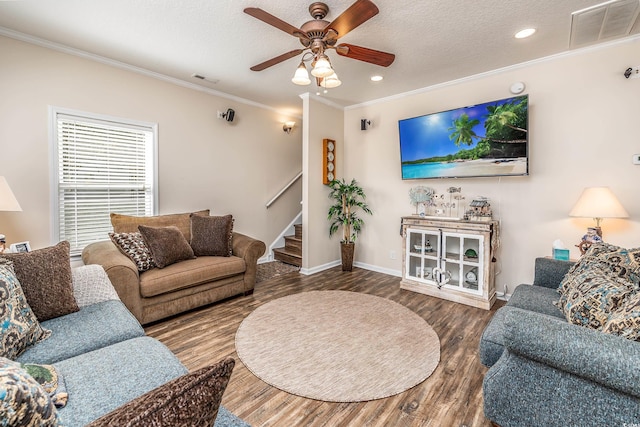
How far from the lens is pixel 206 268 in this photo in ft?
9.83

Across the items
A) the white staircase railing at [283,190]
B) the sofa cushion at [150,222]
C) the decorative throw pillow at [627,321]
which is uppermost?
the white staircase railing at [283,190]

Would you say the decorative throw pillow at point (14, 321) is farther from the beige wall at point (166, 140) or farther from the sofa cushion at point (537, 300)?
the sofa cushion at point (537, 300)

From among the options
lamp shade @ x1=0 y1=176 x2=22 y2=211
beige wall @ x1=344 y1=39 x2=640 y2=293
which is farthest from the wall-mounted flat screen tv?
lamp shade @ x1=0 y1=176 x2=22 y2=211

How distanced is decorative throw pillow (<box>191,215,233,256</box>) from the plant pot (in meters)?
1.75

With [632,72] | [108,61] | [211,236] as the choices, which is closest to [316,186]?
[211,236]

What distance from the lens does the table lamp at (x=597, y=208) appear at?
2461 mm

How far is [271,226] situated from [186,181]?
5.45ft

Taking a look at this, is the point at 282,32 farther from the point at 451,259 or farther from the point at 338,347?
the point at 451,259

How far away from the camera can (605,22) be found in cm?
240

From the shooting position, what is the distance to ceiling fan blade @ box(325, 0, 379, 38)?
1.76 m

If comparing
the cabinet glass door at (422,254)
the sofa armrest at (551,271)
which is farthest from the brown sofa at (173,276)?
the sofa armrest at (551,271)

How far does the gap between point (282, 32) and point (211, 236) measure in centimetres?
225

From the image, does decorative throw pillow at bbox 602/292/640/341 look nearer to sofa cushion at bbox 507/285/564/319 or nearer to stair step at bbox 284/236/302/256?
sofa cushion at bbox 507/285/564/319

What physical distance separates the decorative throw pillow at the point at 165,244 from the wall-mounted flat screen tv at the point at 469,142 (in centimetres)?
294
